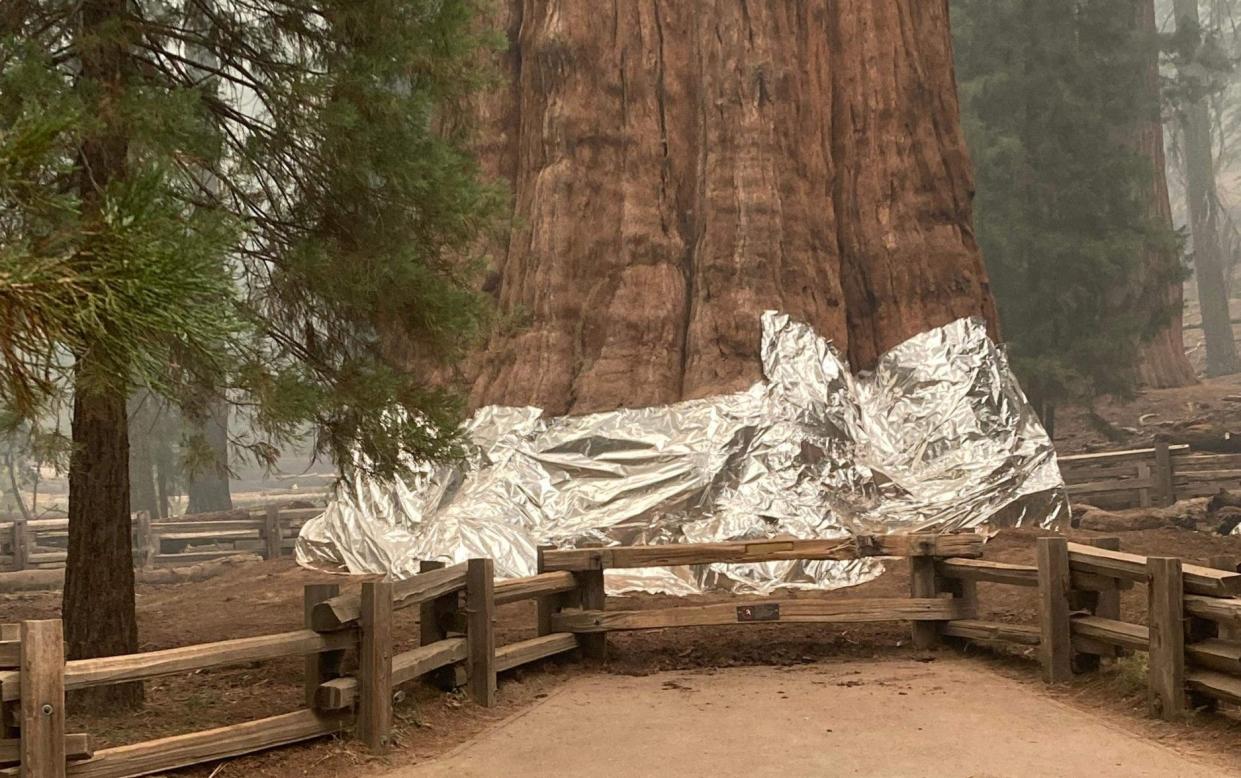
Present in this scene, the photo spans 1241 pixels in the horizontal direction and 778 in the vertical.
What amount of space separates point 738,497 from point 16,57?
820cm

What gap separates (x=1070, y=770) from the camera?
6672 mm

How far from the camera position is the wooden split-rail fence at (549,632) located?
5.58 m

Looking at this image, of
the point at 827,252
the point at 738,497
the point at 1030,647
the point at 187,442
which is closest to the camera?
the point at 187,442

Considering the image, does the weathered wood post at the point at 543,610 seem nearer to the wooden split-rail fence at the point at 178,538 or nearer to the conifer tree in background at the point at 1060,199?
the wooden split-rail fence at the point at 178,538

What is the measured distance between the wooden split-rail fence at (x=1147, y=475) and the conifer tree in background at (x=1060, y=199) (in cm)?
263

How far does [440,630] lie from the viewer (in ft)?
28.8

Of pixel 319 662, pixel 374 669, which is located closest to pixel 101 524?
pixel 319 662

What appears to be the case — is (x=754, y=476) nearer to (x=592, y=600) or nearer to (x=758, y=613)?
(x=758, y=613)

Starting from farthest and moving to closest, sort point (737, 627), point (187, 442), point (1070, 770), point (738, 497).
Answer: point (738, 497) → point (737, 627) → point (187, 442) → point (1070, 770)

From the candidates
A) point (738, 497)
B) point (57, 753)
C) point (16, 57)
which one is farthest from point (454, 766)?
point (738, 497)

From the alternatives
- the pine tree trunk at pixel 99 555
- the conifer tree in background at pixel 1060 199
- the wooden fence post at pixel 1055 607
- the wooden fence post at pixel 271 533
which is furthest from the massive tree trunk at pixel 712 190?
the conifer tree in background at pixel 1060 199

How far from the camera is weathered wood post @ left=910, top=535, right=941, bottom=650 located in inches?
401

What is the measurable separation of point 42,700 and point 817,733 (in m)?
4.34

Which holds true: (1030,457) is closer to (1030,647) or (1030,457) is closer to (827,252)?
(827,252)
